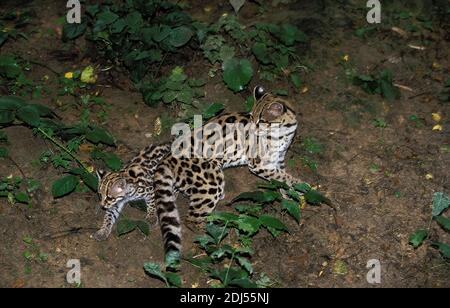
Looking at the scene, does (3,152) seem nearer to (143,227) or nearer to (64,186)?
(64,186)

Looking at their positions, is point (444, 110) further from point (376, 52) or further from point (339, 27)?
point (339, 27)

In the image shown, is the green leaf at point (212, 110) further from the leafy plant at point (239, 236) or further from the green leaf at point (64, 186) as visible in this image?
the green leaf at point (64, 186)

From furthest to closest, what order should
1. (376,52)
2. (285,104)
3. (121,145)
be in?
1. (376,52)
2. (121,145)
3. (285,104)

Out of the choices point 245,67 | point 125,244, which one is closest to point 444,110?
point 245,67

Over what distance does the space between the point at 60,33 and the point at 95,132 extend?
11.6 ft

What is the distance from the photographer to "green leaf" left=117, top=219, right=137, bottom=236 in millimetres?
7664

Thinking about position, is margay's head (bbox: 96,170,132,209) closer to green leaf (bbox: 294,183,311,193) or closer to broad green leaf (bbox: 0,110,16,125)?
broad green leaf (bbox: 0,110,16,125)

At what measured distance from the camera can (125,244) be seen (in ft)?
25.5

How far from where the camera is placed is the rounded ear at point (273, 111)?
814 cm

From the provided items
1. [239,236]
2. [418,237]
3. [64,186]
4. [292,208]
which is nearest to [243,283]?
[239,236]

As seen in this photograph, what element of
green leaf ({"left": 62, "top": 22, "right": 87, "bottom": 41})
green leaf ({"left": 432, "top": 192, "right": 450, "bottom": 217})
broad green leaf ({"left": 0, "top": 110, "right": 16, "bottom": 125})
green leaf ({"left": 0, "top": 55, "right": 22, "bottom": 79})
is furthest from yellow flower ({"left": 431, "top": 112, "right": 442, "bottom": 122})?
green leaf ({"left": 0, "top": 55, "right": 22, "bottom": 79})

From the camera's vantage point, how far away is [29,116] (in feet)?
27.6

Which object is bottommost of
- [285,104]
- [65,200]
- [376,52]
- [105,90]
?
[65,200]

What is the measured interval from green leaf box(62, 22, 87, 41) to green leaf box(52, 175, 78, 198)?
352 centimetres
